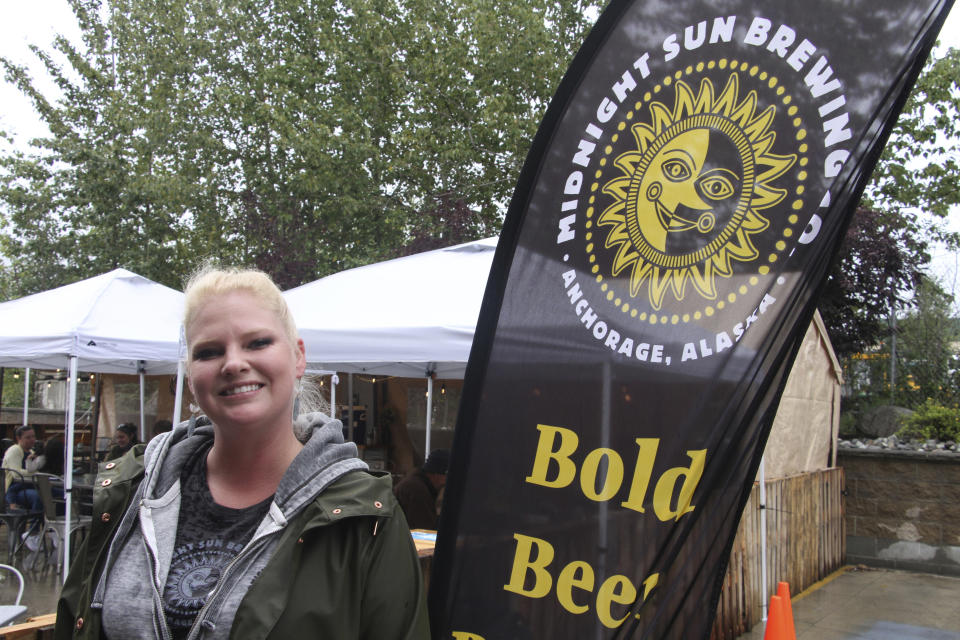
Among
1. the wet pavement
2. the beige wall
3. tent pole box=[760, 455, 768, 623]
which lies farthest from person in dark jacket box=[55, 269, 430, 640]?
the beige wall

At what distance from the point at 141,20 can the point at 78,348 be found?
1382cm

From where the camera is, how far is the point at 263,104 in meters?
15.6

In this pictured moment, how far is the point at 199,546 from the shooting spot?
1563mm

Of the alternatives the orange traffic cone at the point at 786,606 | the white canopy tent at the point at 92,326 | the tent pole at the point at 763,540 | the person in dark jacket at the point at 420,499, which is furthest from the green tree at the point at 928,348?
the white canopy tent at the point at 92,326

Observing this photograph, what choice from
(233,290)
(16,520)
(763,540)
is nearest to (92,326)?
(16,520)

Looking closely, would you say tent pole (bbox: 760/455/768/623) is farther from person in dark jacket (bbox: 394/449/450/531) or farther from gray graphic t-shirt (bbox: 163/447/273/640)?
gray graphic t-shirt (bbox: 163/447/273/640)

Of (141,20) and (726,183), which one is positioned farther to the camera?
(141,20)

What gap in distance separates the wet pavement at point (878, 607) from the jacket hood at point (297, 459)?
508cm

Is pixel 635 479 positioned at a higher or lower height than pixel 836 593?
higher

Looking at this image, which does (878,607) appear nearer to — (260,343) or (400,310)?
(400,310)

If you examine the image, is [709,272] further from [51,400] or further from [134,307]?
[51,400]

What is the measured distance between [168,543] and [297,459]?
1.01 feet

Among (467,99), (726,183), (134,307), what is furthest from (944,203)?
(726,183)

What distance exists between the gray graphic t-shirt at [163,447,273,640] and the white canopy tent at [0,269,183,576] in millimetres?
→ 5209
